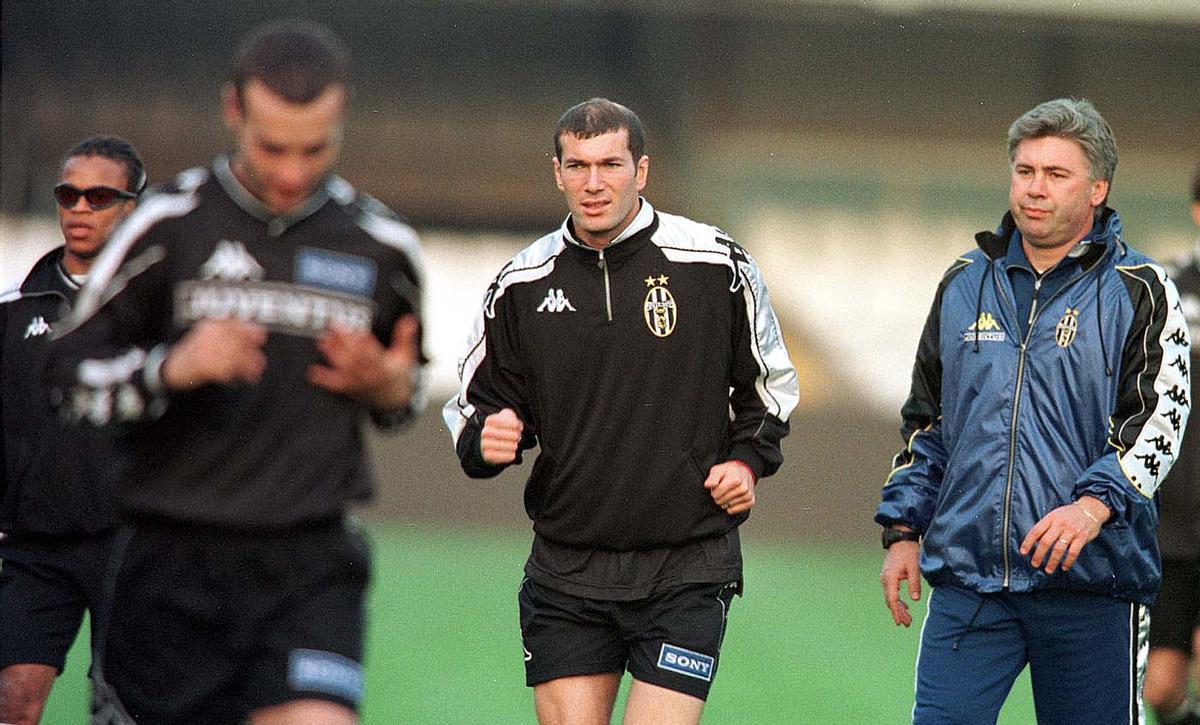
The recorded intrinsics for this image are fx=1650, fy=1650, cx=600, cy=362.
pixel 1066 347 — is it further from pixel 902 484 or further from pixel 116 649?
pixel 116 649

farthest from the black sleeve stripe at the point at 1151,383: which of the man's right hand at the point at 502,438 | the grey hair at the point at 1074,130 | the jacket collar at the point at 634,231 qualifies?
the man's right hand at the point at 502,438

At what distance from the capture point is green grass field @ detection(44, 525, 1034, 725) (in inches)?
288

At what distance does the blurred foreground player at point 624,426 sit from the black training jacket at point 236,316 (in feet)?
3.26

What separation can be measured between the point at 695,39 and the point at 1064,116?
55.7ft

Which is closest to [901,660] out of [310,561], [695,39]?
[310,561]

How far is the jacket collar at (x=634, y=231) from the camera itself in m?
4.72

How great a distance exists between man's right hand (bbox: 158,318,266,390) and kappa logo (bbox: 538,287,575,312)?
55.8 inches

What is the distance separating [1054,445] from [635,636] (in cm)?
126

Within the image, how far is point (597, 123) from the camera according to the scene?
4625 millimetres

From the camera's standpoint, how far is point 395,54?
21531mm

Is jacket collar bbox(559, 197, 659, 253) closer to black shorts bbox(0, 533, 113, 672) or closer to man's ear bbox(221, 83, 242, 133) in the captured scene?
man's ear bbox(221, 83, 242, 133)

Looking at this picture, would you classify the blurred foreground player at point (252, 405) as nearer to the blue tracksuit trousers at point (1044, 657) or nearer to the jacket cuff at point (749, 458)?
the jacket cuff at point (749, 458)

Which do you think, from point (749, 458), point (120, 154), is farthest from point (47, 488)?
point (749, 458)

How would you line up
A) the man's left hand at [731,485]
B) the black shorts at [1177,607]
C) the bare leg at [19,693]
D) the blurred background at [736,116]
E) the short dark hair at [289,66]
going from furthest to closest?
the blurred background at [736,116] < the black shorts at [1177,607] < the bare leg at [19,693] < the man's left hand at [731,485] < the short dark hair at [289,66]
